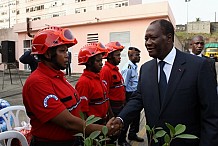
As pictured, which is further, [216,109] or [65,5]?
[65,5]

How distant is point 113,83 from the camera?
4.02 metres

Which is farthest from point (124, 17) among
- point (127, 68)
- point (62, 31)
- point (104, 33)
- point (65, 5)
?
point (65, 5)

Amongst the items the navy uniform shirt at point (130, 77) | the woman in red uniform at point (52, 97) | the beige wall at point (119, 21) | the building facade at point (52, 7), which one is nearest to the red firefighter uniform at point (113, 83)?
the navy uniform shirt at point (130, 77)

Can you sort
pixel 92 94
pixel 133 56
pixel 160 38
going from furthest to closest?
pixel 133 56 → pixel 92 94 → pixel 160 38

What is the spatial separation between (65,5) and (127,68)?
3628cm

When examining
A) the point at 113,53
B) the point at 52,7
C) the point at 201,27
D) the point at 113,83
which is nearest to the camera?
the point at 113,83

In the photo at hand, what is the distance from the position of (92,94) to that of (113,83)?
121 cm

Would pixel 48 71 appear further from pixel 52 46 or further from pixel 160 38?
pixel 160 38

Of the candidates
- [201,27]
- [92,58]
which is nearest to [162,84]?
[92,58]

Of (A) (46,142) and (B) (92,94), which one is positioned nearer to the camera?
(A) (46,142)

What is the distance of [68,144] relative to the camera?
79.6 inches

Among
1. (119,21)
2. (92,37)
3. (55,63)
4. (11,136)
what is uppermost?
(119,21)

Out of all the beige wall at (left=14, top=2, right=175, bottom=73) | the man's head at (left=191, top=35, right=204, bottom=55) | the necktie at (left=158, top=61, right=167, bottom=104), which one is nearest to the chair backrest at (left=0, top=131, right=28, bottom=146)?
the necktie at (left=158, top=61, right=167, bottom=104)

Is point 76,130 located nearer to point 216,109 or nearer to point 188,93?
point 188,93
